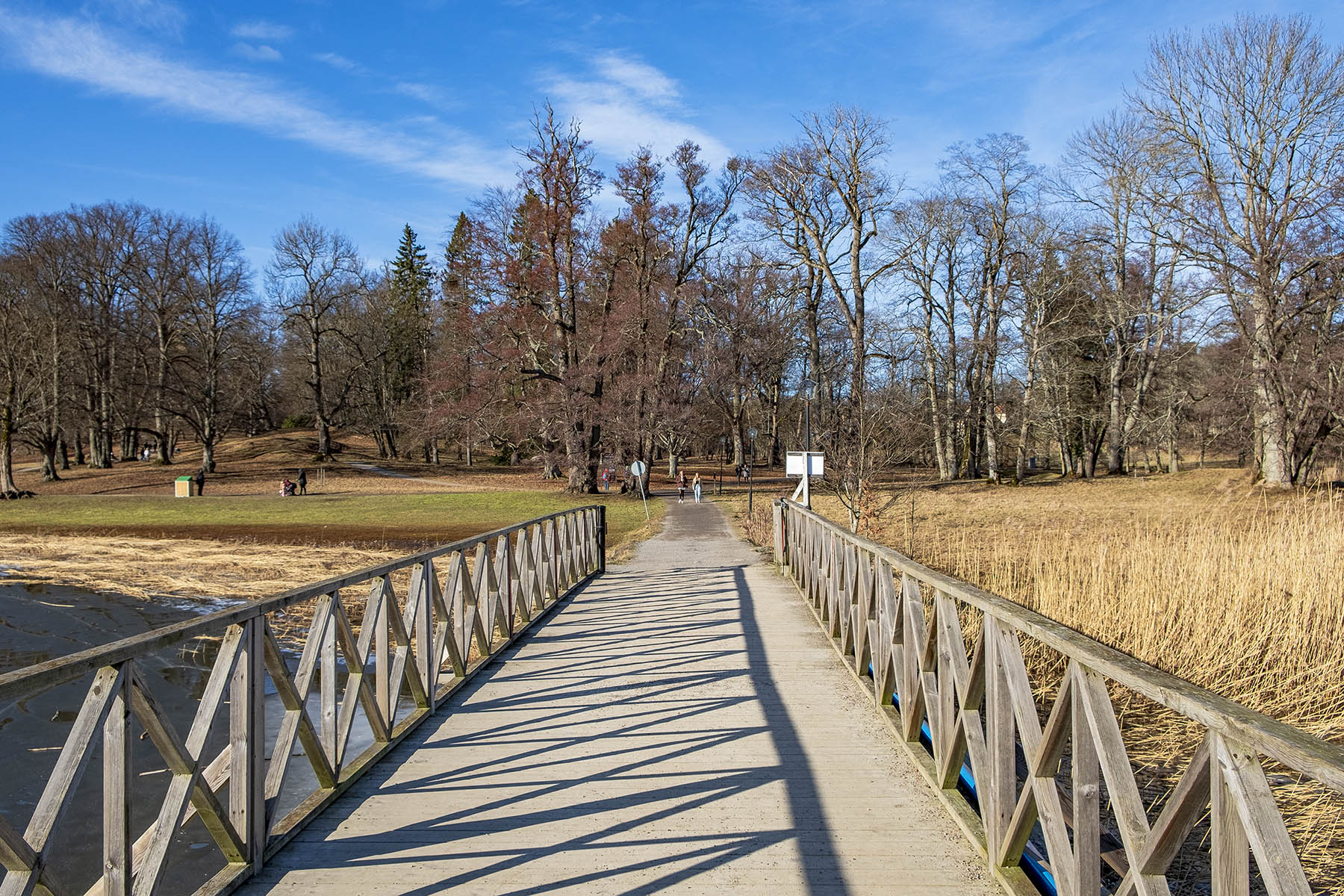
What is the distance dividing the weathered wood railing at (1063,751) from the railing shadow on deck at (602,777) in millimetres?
714

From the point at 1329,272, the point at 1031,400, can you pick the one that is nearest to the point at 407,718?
the point at 1329,272

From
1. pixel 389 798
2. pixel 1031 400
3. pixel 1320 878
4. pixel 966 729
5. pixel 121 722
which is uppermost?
pixel 1031 400

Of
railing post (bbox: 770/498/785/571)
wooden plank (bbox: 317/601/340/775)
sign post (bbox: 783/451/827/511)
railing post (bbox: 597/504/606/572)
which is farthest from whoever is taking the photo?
sign post (bbox: 783/451/827/511)

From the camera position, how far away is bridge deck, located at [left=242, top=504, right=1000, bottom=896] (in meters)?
3.65

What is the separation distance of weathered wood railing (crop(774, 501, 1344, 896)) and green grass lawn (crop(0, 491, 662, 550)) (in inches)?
625

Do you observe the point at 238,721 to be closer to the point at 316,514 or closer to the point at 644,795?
the point at 644,795

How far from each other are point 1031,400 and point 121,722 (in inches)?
1582

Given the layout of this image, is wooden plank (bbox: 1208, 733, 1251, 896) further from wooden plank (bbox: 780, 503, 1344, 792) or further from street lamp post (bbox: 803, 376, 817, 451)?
street lamp post (bbox: 803, 376, 817, 451)

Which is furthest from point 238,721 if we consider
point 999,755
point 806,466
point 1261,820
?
point 806,466

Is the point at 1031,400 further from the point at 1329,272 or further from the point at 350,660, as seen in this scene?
the point at 350,660

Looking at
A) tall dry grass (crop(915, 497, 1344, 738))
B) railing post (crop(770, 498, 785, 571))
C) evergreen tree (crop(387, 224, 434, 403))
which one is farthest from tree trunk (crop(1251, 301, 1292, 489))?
evergreen tree (crop(387, 224, 434, 403))

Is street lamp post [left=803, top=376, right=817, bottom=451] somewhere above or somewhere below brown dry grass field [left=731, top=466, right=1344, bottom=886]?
above

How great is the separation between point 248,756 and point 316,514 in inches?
1120

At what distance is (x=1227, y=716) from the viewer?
7.16ft
